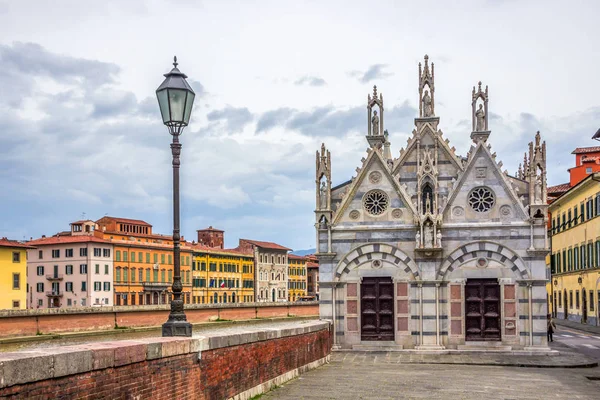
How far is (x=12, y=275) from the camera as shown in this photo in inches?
3017

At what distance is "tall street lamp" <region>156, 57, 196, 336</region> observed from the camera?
46.3ft

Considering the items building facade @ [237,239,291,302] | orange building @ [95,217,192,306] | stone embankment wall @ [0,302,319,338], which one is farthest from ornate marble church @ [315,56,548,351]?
building facade @ [237,239,291,302]

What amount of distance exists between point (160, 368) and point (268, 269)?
132m

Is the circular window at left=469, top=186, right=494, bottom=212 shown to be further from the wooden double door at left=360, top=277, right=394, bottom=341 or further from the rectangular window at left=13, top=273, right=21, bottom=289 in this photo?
the rectangular window at left=13, top=273, right=21, bottom=289

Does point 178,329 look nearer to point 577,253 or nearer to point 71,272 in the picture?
point 577,253

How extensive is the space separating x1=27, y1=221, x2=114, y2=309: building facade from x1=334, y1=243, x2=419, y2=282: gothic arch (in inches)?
2947

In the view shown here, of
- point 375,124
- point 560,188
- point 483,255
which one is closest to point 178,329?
point 483,255

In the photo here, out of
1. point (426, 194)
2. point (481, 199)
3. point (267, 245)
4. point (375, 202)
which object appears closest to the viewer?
point (481, 199)

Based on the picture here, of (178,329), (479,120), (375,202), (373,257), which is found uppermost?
(479,120)

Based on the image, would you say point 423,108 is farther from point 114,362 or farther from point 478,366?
point 114,362

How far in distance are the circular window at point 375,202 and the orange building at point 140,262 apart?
255 ft

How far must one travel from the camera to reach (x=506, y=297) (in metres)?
27.6

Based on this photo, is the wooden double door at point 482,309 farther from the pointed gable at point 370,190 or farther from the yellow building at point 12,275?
the yellow building at point 12,275

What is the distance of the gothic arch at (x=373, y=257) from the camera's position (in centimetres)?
2836
